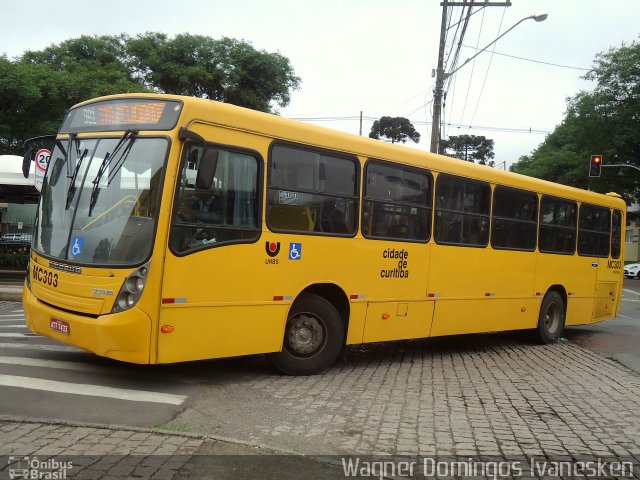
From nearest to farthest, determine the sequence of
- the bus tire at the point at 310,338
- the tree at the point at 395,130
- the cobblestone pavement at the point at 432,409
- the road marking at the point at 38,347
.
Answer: the cobblestone pavement at the point at 432,409 → the bus tire at the point at 310,338 → the road marking at the point at 38,347 → the tree at the point at 395,130

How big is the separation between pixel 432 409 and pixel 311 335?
5.96ft

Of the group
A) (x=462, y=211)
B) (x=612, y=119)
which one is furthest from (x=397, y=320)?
(x=612, y=119)

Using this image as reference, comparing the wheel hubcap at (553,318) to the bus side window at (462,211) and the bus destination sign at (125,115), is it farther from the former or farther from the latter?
the bus destination sign at (125,115)

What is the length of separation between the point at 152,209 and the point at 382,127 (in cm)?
7633

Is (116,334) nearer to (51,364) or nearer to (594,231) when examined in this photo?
(51,364)

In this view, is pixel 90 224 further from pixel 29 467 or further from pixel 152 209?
pixel 29 467

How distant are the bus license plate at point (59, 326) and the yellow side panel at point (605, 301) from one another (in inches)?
424

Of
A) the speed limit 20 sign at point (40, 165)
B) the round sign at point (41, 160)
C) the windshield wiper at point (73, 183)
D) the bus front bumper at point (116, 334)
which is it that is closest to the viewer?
the bus front bumper at point (116, 334)

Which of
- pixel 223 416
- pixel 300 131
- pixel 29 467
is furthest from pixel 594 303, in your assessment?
pixel 29 467

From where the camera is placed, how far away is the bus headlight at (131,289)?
18.4 feet

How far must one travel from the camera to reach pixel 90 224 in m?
6.00

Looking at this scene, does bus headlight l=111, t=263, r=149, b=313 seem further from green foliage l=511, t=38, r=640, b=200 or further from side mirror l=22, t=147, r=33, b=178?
green foliage l=511, t=38, r=640, b=200

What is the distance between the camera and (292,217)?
6.85m

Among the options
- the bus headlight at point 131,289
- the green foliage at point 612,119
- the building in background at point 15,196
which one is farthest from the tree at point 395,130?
the bus headlight at point 131,289
